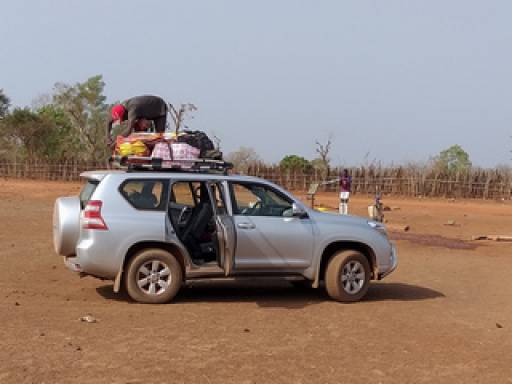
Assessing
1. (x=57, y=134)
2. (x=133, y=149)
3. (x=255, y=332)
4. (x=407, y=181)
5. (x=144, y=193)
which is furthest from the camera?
(x=57, y=134)

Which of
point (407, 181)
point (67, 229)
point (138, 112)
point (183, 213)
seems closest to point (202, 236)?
point (183, 213)

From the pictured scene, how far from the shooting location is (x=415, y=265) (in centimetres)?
1248

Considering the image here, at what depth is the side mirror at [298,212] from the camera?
8594 millimetres

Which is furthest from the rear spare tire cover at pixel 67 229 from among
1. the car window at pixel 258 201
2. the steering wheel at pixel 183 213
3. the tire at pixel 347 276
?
the tire at pixel 347 276

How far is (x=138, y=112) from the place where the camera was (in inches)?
359

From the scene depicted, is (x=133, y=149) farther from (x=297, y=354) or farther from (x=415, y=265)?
(x=415, y=265)

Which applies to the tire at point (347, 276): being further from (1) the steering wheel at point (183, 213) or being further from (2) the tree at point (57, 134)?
(2) the tree at point (57, 134)

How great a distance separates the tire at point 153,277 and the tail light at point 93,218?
22.4 inches

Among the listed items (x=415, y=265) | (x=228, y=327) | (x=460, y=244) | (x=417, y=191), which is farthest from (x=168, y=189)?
(x=417, y=191)

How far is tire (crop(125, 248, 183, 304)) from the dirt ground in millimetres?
184

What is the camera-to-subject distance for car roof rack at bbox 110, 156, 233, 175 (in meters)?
8.28

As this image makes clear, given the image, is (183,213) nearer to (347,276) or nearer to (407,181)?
(347,276)

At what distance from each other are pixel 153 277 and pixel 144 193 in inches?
40.4

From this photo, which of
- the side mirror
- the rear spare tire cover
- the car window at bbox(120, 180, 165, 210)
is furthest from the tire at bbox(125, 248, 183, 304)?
the side mirror
